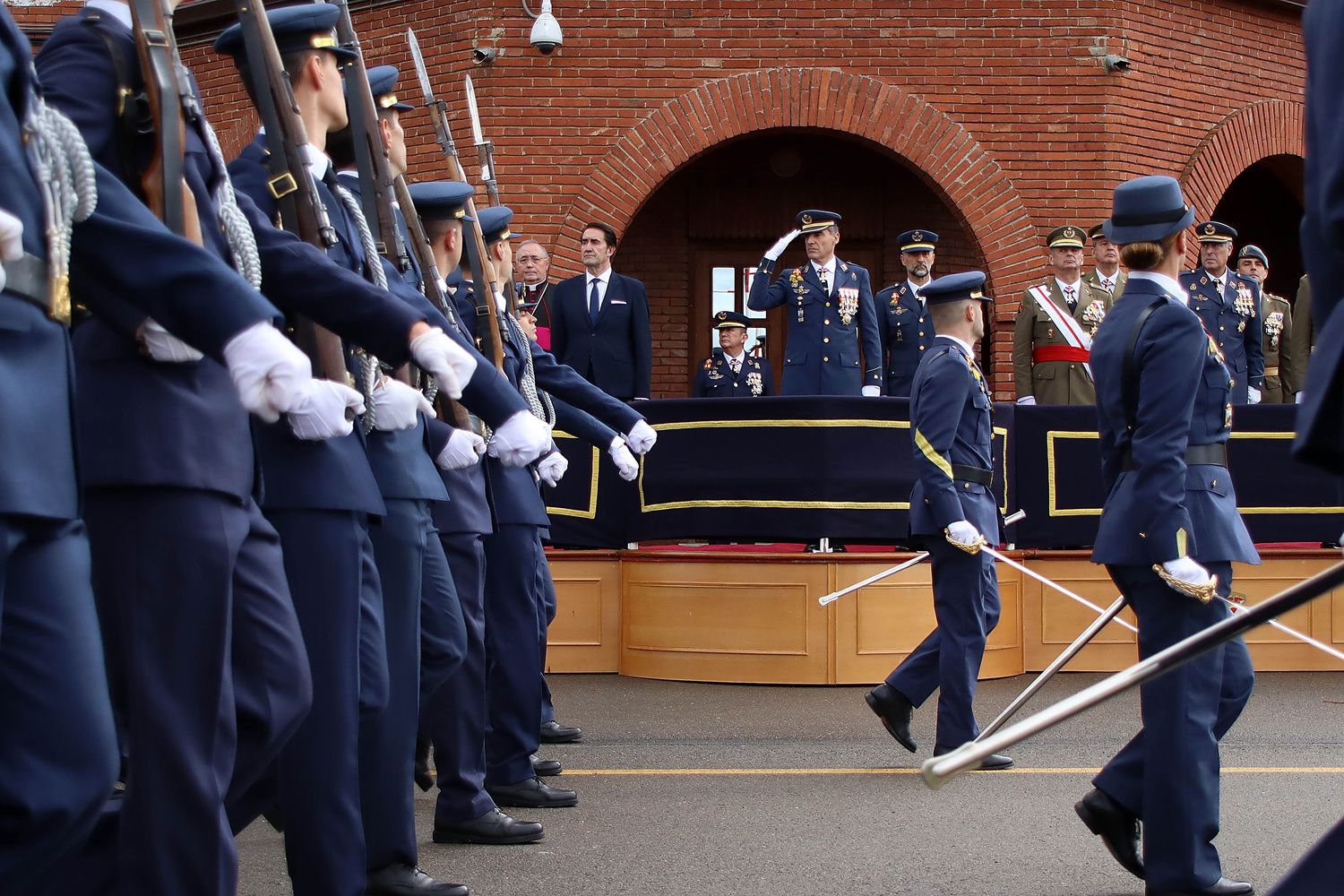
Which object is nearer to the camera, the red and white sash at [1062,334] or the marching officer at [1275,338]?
the red and white sash at [1062,334]

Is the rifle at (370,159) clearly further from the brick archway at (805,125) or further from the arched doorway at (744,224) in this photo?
the arched doorway at (744,224)

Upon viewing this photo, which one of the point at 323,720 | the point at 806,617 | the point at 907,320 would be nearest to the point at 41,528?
the point at 323,720

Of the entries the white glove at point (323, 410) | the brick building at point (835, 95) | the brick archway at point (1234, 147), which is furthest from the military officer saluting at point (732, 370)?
the white glove at point (323, 410)

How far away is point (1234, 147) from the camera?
14.5 m

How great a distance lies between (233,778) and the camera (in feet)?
10.7

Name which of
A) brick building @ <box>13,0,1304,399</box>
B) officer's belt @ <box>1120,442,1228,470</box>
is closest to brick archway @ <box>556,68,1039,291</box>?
brick building @ <box>13,0,1304,399</box>

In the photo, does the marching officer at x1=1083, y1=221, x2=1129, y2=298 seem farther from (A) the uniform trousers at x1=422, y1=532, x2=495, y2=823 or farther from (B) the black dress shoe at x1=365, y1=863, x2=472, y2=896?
(B) the black dress shoe at x1=365, y1=863, x2=472, y2=896

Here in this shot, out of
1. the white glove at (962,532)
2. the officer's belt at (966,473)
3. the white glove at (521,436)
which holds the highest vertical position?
the white glove at (521,436)

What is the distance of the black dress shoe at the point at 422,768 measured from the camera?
6227 millimetres

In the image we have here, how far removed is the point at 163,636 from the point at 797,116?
11.2 meters

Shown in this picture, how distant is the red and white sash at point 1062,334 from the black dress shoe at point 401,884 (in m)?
8.50

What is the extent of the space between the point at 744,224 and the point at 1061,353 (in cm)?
506

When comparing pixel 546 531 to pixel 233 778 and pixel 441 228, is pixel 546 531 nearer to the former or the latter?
pixel 441 228

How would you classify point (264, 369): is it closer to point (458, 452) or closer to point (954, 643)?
point (458, 452)
